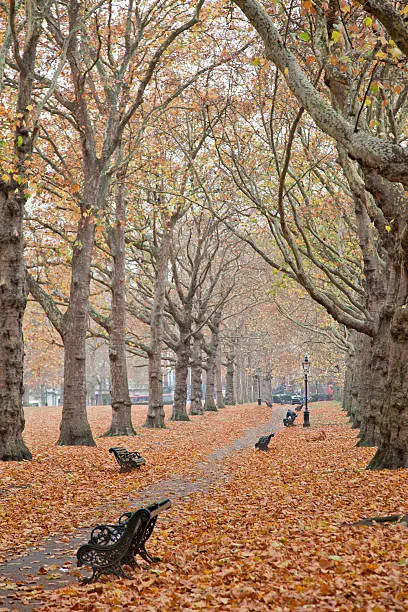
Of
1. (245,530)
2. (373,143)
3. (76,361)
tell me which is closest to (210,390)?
(76,361)

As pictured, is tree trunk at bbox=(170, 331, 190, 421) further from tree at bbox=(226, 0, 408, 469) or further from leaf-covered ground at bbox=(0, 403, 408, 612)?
tree at bbox=(226, 0, 408, 469)

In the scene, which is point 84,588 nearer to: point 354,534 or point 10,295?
point 354,534

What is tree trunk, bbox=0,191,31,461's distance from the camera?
13.2 m

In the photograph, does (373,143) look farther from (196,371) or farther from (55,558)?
(196,371)

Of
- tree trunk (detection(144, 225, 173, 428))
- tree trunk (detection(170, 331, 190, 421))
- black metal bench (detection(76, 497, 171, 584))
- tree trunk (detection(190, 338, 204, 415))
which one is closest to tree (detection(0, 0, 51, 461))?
black metal bench (detection(76, 497, 171, 584))

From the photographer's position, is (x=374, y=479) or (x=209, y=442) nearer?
(x=374, y=479)

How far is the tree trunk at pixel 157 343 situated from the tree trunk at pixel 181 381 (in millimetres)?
5171

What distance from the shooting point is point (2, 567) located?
22.7 ft

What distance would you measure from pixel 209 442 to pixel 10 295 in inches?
394

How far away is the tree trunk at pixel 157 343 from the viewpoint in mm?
26984

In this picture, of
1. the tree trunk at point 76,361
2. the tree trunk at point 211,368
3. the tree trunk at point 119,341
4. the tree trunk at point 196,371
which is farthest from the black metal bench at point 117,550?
the tree trunk at point 211,368

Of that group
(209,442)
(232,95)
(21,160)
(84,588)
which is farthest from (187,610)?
(209,442)

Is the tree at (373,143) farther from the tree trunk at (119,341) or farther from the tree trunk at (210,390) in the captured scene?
the tree trunk at (210,390)

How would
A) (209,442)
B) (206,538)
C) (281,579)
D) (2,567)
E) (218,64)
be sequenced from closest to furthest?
1. (281,579)
2. (2,567)
3. (206,538)
4. (218,64)
5. (209,442)
